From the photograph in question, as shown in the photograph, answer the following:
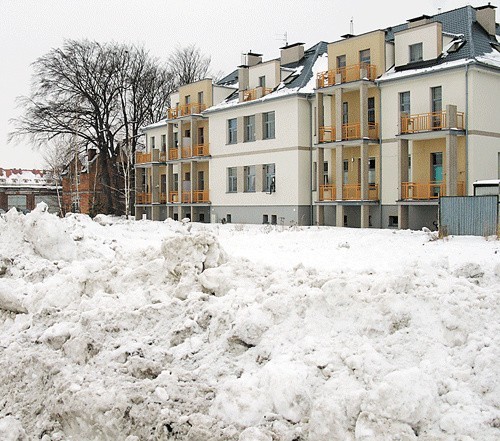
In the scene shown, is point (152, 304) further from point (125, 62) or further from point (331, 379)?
point (125, 62)

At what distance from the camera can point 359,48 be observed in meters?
34.1

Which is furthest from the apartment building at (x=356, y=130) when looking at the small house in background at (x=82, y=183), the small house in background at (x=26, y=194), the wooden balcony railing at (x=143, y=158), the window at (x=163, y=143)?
the small house in background at (x=26, y=194)

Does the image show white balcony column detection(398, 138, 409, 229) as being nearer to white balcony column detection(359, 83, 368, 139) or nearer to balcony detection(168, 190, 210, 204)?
white balcony column detection(359, 83, 368, 139)

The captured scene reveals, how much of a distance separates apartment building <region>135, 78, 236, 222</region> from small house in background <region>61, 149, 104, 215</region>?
872 centimetres

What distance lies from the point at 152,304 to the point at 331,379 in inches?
140

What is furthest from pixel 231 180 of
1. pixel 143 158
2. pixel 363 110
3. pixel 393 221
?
pixel 393 221

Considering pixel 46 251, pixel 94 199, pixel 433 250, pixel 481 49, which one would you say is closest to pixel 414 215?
pixel 481 49

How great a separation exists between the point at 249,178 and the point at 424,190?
12.8m

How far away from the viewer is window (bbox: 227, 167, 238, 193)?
41438mm

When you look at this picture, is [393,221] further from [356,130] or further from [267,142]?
[267,142]

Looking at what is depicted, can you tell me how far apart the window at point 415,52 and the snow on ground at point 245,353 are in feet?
79.5

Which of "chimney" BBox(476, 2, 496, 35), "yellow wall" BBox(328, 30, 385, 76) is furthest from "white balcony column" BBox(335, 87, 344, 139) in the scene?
"chimney" BBox(476, 2, 496, 35)

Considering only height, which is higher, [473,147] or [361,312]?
[473,147]

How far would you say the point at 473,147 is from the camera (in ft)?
96.8
